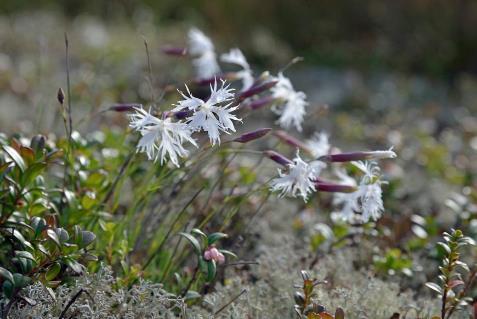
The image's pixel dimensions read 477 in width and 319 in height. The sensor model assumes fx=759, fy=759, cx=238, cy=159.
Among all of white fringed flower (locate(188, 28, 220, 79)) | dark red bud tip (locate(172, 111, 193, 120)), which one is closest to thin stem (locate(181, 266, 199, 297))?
dark red bud tip (locate(172, 111, 193, 120))

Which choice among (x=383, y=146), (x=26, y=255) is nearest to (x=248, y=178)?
(x=26, y=255)

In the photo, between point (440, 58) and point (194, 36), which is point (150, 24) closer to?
point (440, 58)

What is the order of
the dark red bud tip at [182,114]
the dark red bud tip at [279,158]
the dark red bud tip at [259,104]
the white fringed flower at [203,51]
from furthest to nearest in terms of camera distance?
the white fringed flower at [203,51] → the dark red bud tip at [259,104] → the dark red bud tip at [279,158] → the dark red bud tip at [182,114]

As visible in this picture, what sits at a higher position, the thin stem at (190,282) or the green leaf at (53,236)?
the green leaf at (53,236)

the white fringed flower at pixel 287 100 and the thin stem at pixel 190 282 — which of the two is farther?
the white fringed flower at pixel 287 100

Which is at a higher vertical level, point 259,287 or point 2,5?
point 259,287

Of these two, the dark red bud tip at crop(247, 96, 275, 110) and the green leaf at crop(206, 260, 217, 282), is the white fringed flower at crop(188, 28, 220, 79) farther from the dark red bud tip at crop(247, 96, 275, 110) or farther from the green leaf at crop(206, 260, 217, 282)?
the green leaf at crop(206, 260, 217, 282)

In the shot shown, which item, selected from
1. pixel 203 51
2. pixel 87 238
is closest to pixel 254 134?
pixel 87 238

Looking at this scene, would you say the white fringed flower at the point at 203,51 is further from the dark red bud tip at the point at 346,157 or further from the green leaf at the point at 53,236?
the green leaf at the point at 53,236

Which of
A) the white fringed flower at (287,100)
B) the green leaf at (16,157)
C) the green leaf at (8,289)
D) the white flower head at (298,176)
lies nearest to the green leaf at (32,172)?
the green leaf at (16,157)
